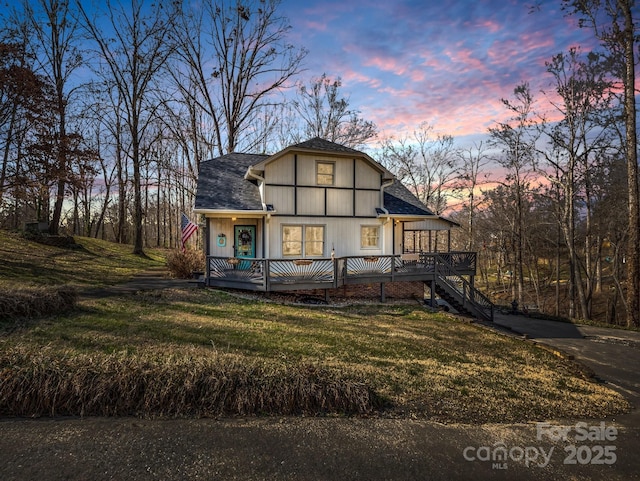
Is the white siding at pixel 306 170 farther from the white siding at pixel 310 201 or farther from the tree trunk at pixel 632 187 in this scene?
the tree trunk at pixel 632 187

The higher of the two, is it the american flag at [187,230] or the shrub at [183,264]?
the american flag at [187,230]

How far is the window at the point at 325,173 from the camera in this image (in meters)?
16.3

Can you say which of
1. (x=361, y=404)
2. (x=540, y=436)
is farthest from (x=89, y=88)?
(x=540, y=436)

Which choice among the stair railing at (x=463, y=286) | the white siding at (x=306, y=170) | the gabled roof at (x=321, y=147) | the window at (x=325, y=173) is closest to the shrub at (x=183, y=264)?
the white siding at (x=306, y=170)

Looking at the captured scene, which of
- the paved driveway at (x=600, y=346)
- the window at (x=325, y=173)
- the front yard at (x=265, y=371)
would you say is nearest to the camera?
the front yard at (x=265, y=371)

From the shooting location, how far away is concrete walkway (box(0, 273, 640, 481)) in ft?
11.3

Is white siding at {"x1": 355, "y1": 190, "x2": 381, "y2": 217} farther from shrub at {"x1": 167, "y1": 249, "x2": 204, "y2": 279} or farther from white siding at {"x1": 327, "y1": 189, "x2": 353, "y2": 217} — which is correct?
shrub at {"x1": 167, "y1": 249, "x2": 204, "y2": 279}

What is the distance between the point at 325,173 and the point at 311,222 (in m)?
2.50

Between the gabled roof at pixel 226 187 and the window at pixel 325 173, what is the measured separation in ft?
10.1

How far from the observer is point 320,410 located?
15.4 feet

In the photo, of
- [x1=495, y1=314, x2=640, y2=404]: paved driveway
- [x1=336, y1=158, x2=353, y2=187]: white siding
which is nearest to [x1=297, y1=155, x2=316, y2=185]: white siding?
[x1=336, y1=158, x2=353, y2=187]: white siding

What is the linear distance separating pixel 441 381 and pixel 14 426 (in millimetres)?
6069

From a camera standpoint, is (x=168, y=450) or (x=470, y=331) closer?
(x=168, y=450)

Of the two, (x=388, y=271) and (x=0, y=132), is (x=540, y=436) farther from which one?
(x=0, y=132)
